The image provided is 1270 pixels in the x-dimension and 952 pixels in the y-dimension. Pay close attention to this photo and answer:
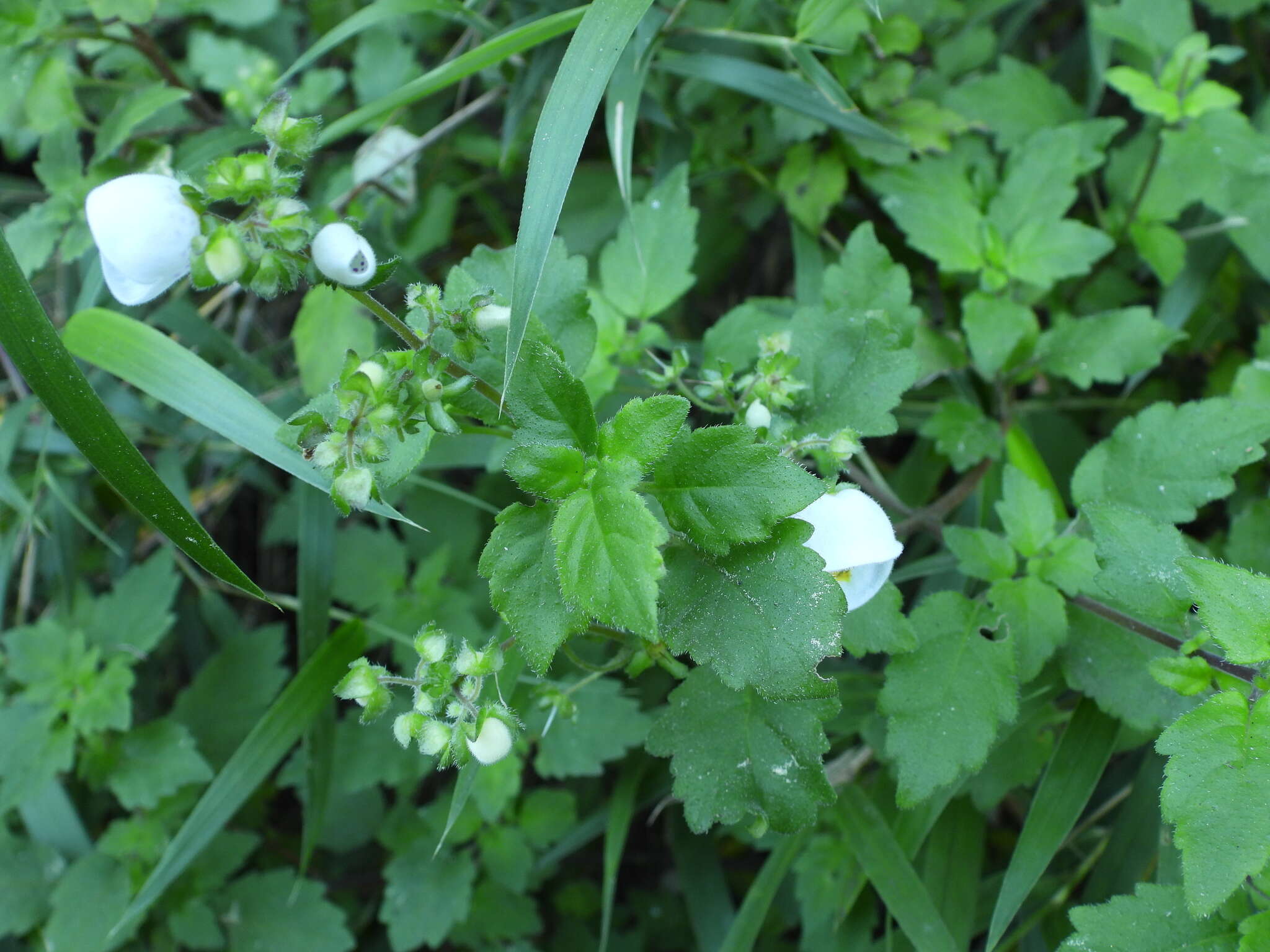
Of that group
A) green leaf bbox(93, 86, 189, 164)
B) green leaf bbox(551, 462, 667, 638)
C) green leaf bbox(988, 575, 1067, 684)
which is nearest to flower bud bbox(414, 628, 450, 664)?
green leaf bbox(551, 462, 667, 638)

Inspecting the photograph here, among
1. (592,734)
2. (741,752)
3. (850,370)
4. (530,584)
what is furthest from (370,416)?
(592,734)

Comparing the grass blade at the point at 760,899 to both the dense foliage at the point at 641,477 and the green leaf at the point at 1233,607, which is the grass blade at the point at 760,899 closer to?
the dense foliage at the point at 641,477

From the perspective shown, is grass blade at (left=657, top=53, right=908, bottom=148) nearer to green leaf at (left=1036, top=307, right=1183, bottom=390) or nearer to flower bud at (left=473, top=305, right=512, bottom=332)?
green leaf at (left=1036, top=307, right=1183, bottom=390)

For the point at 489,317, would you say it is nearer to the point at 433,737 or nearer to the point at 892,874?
the point at 433,737

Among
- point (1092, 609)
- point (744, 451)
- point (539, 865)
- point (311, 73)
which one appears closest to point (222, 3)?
point (311, 73)

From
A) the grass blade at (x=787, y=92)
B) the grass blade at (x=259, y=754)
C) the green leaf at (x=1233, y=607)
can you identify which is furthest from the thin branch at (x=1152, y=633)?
the grass blade at (x=259, y=754)

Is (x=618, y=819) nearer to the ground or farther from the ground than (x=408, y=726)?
nearer to the ground
